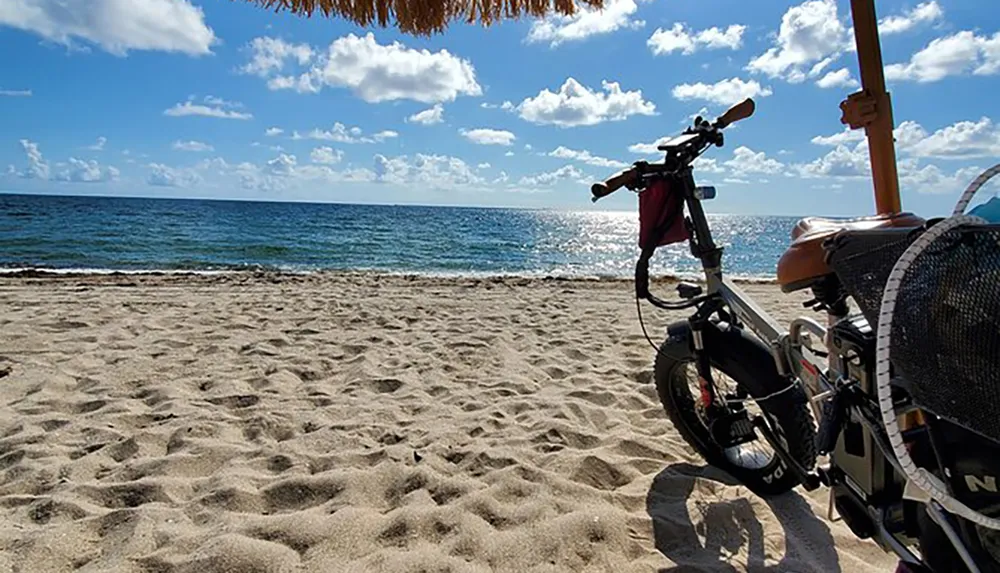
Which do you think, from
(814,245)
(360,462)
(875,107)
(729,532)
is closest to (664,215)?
(814,245)

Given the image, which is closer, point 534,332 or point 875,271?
point 875,271

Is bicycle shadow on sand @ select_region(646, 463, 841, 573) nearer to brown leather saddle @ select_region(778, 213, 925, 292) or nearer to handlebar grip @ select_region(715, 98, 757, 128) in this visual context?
brown leather saddle @ select_region(778, 213, 925, 292)

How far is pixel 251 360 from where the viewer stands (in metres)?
4.69

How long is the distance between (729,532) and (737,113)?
1.77m

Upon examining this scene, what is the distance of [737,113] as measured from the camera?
7.98 ft

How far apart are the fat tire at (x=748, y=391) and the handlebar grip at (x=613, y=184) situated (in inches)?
29.1

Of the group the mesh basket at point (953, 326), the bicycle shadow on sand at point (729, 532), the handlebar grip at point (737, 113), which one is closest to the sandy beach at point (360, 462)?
the bicycle shadow on sand at point (729, 532)

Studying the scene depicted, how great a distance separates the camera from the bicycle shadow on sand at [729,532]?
2205 millimetres

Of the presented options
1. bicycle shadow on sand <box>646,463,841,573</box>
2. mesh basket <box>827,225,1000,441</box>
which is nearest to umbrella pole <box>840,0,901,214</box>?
mesh basket <box>827,225,1000,441</box>

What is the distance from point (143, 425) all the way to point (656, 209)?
313 cm

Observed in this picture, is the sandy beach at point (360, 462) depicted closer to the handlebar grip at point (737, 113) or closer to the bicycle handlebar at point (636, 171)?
the bicycle handlebar at point (636, 171)

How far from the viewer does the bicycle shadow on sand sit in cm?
221

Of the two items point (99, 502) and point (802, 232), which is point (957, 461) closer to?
point (802, 232)

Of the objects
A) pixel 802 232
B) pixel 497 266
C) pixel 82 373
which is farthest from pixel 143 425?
pixel 497 266
